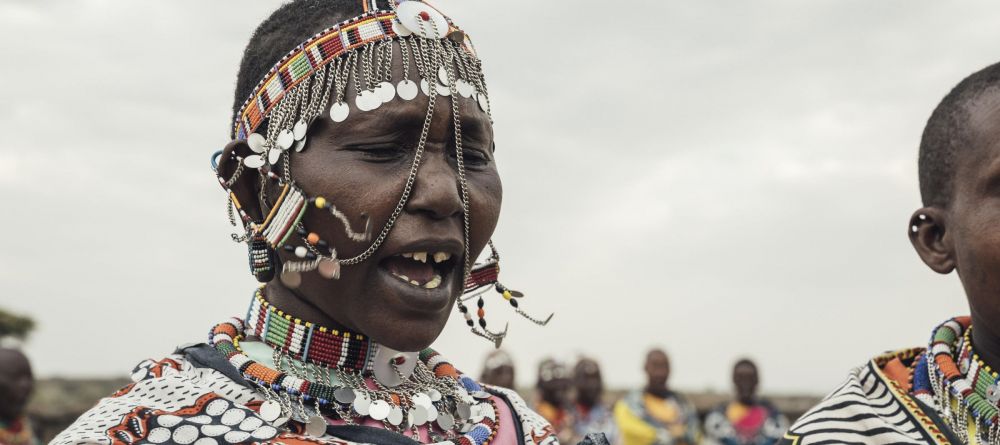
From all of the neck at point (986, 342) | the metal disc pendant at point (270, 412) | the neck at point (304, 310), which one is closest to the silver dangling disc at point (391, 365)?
the neck at point (304, 310)

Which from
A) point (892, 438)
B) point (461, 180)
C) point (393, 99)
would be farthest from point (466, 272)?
point (892, 438)

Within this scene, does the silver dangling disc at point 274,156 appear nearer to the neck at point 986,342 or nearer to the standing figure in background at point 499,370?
the neck at point 986,342

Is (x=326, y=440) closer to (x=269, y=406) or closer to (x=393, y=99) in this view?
(x=269, y=406)

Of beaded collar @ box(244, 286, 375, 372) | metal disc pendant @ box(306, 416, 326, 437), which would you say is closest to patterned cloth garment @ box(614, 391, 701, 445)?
beaded collar @ box(244, 286, 375, 372)

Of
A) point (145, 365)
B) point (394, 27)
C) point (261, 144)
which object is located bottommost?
point (145, 365)

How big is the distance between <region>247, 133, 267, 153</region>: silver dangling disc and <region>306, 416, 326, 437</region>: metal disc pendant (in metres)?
0.71

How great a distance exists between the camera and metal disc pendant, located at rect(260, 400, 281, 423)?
102 inches

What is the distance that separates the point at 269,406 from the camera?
8.59ft

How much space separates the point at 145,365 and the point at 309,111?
796 millimetres

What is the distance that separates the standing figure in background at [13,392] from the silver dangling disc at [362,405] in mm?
7549

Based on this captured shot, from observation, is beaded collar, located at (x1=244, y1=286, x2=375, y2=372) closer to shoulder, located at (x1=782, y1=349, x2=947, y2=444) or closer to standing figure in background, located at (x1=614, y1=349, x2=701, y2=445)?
shoulder, located at (x1=782, y1=349, x2=947, y2=444)

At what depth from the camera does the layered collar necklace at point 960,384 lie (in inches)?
130

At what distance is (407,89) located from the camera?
2.77 m

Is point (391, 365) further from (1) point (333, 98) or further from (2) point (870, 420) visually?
(2) point (870, 420)
